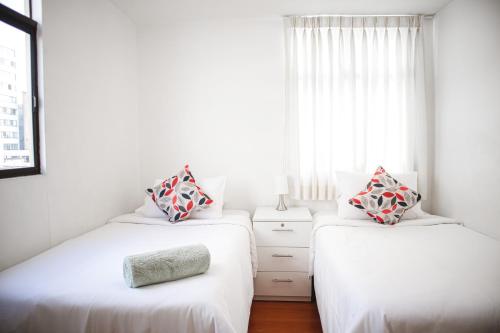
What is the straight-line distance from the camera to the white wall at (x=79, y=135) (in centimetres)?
190

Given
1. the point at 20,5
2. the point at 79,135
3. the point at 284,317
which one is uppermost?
the point at 20,5

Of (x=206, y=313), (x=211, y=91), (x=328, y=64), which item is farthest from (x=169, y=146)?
(x=206, y=313)

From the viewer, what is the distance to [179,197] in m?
2.64

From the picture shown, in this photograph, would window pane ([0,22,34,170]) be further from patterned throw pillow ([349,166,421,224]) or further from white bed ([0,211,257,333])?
patterned throw pillow ([349,166,421,224])

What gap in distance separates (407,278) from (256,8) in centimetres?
256

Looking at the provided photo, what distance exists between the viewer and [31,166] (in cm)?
198

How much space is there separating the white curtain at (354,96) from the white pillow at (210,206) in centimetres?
80

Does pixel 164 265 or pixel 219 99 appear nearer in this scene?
pixel 164 265

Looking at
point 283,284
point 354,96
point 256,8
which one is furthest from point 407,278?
point 256,8

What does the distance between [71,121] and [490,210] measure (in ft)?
10.3

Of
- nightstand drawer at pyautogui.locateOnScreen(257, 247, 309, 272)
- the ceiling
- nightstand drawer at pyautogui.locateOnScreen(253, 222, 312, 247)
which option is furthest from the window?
nightstand drawer at pyautogui.locateOnScreen(257, 247, 309, 272)

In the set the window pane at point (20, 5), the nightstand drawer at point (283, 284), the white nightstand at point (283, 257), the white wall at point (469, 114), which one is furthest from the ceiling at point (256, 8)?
the nightstand drawer at point (283, 284)

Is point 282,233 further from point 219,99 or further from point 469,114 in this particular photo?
point 469,114

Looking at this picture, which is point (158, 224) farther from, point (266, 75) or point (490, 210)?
point (490, 210)
